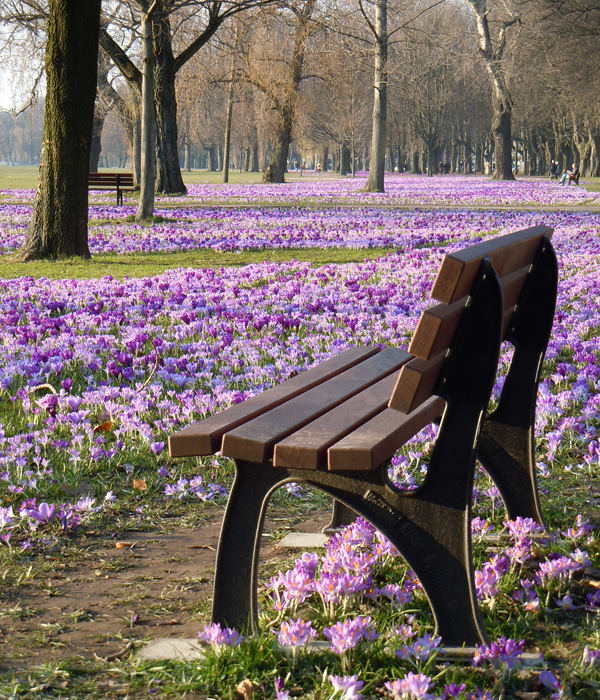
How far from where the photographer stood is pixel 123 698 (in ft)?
7.79

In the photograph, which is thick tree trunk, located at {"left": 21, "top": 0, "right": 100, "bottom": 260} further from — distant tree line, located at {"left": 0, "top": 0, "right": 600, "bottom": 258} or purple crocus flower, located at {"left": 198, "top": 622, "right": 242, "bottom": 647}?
purple crocus flower, located at {"left": 198, "top": 622, "right": 242, "bottom": 647}

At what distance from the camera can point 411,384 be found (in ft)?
7.89

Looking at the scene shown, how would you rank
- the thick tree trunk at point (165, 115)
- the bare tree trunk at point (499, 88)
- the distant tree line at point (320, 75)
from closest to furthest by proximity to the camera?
the distant tree line at point (320, 75)
the thick tree trunk at point (165, 115)
the bare tree trunk at point (499, 88)

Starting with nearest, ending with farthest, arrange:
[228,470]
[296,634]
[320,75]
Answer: [296,634] < [228,470] < [320,75]

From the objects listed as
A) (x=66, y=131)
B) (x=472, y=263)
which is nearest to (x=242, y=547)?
(x=472, y=263)

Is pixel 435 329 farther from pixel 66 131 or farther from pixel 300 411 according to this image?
pixel 66 131

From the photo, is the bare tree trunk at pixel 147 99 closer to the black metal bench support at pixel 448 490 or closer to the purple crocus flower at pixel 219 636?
the black metal bench support at pixel 448 490

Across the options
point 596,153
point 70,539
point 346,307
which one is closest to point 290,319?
point 346,307

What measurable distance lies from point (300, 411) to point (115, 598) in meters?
0.94

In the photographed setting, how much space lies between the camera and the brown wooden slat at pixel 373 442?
2.43 metres

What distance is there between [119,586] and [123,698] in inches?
31.9

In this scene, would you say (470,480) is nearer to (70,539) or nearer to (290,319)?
(70,539)

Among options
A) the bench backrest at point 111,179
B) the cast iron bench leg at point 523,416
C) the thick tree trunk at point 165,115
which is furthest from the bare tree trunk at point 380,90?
the cast iron bench leg at point 523,416

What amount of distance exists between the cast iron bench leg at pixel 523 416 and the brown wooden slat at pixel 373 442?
748 millimetres
